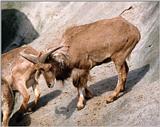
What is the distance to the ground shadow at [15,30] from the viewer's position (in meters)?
26.4

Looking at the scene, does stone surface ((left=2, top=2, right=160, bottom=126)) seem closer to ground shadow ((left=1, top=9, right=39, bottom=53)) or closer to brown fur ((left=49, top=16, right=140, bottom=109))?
brown fur ((left=49, top=16, right=140, bottom=109))

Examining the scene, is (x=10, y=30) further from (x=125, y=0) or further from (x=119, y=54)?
(x=119, y=54)

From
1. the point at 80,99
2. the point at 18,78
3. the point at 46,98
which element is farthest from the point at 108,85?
the point at 18,78

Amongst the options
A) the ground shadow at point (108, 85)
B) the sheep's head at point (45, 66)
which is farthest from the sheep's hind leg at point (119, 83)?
the sheep's head at point (45, 66)

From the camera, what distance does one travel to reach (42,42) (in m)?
21.5

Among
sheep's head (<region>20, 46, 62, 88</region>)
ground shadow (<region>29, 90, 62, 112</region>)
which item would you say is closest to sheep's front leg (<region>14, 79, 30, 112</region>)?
ground shadow (<region>29, 90, 62, 112</region>)

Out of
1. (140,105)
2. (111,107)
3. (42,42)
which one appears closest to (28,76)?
(111,107)

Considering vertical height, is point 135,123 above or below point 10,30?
above

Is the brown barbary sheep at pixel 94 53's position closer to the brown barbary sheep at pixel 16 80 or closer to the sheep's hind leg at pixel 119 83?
the sheep's hind leg at pixel 119 83

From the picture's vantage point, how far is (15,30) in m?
27.5

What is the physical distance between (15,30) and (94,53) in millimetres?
15203

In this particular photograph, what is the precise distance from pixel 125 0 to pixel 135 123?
10.4 m

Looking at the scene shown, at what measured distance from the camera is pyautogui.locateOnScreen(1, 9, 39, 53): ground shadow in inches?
1040

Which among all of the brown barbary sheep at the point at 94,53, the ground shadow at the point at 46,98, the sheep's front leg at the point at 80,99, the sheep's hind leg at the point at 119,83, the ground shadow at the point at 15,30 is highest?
the brown barbary sheep at the point at 94,53
